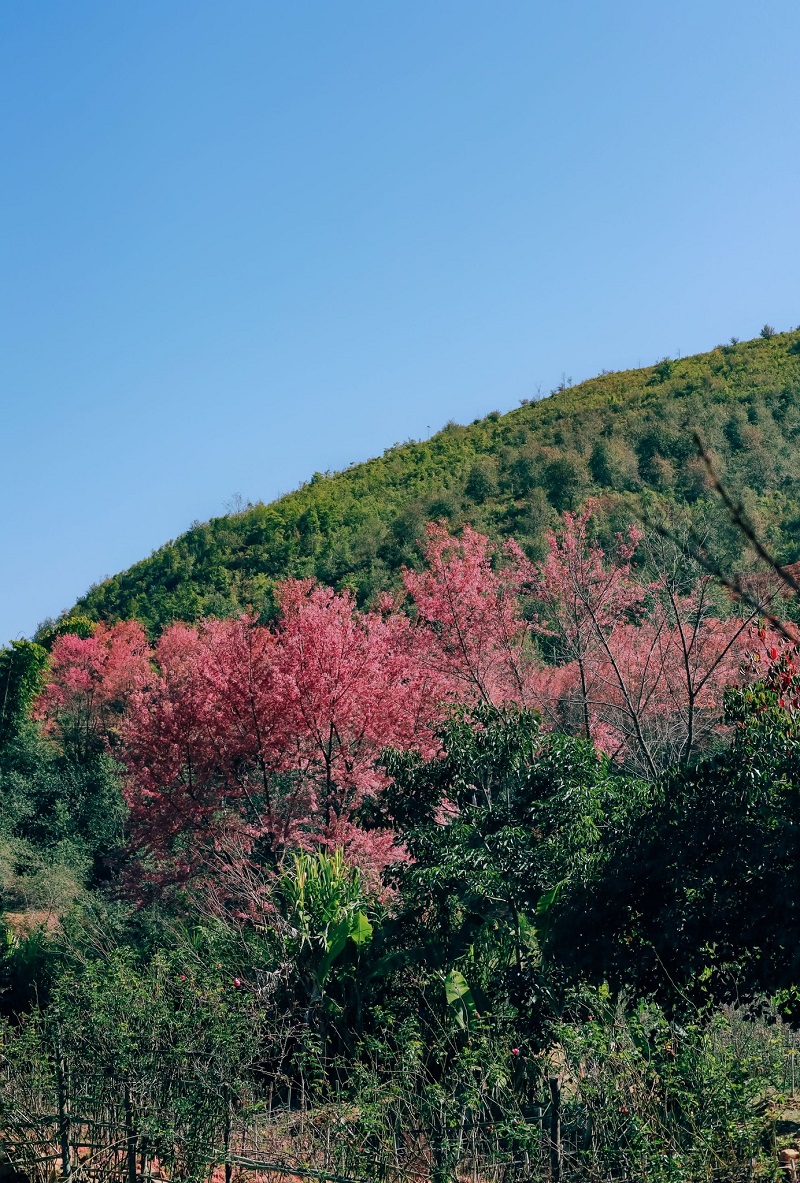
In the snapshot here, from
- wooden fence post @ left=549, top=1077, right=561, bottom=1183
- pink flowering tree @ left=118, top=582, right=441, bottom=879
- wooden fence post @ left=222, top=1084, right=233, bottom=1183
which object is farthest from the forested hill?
wooden fence post @ left=549, top=1077, right=561, bottom=1183

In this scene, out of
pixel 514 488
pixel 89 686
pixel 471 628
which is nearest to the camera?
pixel 471 628

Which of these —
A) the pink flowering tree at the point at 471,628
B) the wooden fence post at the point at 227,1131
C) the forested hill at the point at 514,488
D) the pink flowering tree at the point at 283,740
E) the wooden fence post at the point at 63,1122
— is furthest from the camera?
the forested hill at the point at 514,488

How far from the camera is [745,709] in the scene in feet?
26.6

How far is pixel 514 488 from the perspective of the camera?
141 feet

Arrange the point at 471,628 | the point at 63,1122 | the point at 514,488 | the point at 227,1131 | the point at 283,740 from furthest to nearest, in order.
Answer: the point at 514,488, the point at 471,628, the point at 283,740, the point at 63,1122, the point at 227,1131

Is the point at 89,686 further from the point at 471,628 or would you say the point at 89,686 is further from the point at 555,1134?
the point at 555,1134

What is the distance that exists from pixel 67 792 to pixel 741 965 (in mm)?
18966

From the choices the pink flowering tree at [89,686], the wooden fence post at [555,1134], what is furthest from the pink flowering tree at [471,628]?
the wooden fence post at [555,1134]

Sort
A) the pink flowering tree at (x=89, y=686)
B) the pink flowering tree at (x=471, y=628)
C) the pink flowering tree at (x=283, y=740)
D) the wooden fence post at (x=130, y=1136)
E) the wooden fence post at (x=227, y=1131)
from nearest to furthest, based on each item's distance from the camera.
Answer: the wooden fence post at (x=227, y=1131) → the wooden fence post at (x=130, y=1136) → the pink flowering tree at (x=283, y=740) → the pink flowering tree at (x=471, y=628) → the pink flowering tree at (x=89, y=686)

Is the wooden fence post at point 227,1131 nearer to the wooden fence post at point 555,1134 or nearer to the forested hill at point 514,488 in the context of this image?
the wooden fence post at point 555,1134

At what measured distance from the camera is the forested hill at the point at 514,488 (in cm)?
3775

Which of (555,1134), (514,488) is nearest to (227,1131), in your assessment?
(555,1134)

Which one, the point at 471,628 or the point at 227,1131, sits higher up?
the point at 471,628

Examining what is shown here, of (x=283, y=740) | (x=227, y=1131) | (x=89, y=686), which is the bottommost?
(x=227, y=1131)
